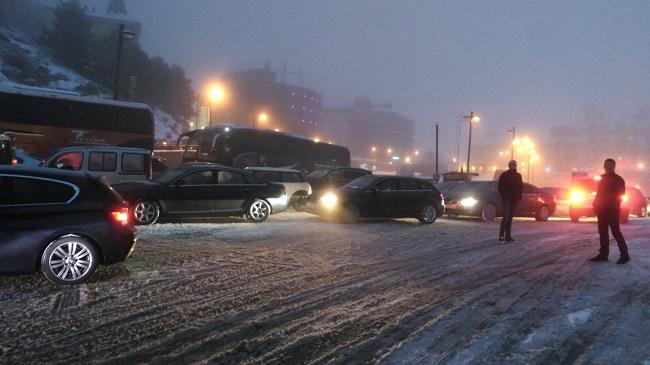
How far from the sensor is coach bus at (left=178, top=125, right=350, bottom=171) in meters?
25.5

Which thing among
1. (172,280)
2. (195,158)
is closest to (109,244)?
(172,280)

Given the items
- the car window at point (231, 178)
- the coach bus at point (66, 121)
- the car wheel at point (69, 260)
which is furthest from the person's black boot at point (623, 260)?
the coach bus at point (66, 121)

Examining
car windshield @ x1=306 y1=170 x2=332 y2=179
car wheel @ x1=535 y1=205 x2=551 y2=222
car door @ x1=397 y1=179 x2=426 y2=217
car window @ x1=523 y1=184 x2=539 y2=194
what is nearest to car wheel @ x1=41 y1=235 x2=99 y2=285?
car door @ x1=397 y1=179 x2=426 y2=217

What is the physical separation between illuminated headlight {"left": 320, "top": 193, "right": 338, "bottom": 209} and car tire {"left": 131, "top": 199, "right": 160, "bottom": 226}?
4568 millimetres

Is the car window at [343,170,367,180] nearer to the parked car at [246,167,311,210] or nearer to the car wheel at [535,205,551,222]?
the parked car at [246,167,311,210]

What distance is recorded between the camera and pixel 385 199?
1379cm

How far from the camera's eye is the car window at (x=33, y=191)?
5.64 m

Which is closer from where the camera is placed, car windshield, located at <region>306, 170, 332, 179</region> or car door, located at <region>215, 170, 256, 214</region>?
car door, located at <region>215, 170, 256, 214</region>

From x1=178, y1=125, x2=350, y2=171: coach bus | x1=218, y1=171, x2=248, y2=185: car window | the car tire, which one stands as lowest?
the car tire

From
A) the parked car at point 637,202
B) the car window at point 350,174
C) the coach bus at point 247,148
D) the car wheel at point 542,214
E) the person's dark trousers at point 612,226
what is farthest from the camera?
the coach bus at point 247,148

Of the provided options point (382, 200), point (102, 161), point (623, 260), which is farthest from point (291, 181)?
point (623, 260)

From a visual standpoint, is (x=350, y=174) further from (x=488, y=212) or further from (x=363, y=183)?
(x=488, y=212)

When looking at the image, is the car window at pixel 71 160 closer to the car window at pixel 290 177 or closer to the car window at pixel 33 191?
the car window at pixel 290 177

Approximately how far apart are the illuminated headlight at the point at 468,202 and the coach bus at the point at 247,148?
1348 centimetres
